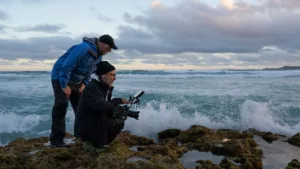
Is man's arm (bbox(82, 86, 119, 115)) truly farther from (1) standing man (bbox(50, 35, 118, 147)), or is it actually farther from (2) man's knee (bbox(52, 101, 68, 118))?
(2) man's knee (bbox(52, 101, 68, 118))

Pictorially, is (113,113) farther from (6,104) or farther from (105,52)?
(6,104)

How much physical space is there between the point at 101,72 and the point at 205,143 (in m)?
2.72

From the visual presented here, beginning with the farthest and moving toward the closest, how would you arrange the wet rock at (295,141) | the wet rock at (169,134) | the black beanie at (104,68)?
1. the wet rock at (169,134)
2. the wet rock at (295,141)
3. the black beanie at (104,68)

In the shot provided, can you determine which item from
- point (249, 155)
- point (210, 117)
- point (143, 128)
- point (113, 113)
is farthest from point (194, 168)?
Answer: point (210, 117)

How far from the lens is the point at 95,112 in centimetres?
436

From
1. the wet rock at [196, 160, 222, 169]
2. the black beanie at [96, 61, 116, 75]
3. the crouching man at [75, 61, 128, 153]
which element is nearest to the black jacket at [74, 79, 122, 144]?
the crouching man at [75, 61, 128, 153]

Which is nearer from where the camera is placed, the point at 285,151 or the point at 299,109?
the point at 285,151

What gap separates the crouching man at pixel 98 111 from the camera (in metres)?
4.22

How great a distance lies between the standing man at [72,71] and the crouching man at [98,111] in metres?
0.28

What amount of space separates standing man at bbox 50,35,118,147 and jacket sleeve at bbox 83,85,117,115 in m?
0.64

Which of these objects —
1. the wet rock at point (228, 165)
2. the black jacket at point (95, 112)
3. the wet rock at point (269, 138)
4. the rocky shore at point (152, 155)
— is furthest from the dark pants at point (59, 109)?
the wet rock at point (269, 138)

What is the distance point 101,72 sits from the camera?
14.1 ft

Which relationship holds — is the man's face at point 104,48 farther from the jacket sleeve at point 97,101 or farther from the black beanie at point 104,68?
the jacket sleeve at point 97,101

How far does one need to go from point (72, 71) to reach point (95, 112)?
892 mm
